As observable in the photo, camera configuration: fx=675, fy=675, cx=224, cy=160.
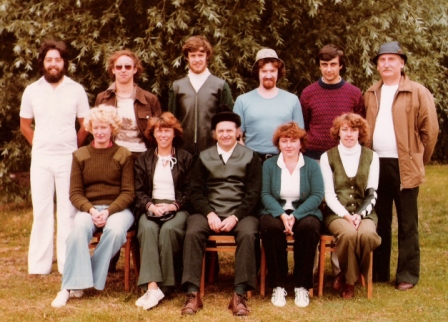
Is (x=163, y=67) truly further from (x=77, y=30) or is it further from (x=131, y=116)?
(x=131, y=116)

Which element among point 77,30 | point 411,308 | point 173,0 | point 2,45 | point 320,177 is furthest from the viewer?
point 2,45

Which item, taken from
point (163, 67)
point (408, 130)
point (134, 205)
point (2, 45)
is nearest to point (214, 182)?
point (134, 205)

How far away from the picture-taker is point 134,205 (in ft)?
19.8

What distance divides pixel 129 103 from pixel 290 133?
1529 mm

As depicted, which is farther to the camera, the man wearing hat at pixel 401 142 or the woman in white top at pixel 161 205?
the man wearing hat at pixel 401 142

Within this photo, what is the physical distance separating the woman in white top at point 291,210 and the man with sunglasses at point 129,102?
120cm

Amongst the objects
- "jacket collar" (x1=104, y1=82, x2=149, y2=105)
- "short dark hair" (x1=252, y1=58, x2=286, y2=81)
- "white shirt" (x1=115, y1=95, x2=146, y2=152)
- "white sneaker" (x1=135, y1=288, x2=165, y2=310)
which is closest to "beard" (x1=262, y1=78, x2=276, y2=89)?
"short dark hair" (x1=252, y1=58, x2=286, y2=81)

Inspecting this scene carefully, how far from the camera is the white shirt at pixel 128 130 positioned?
20.4 feet

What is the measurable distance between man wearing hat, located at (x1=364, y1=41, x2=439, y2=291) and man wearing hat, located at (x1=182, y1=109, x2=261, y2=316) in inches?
46.3

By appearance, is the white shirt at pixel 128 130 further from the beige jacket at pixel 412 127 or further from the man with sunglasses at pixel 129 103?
the beige jacket at pixel 412 127

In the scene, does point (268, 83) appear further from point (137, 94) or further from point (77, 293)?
point (77, 293)

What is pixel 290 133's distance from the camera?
581cm

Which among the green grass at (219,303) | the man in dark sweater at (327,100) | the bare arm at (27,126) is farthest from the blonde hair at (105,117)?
the man in dark sweater at (327,100)

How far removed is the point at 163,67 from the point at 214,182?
3372mm
